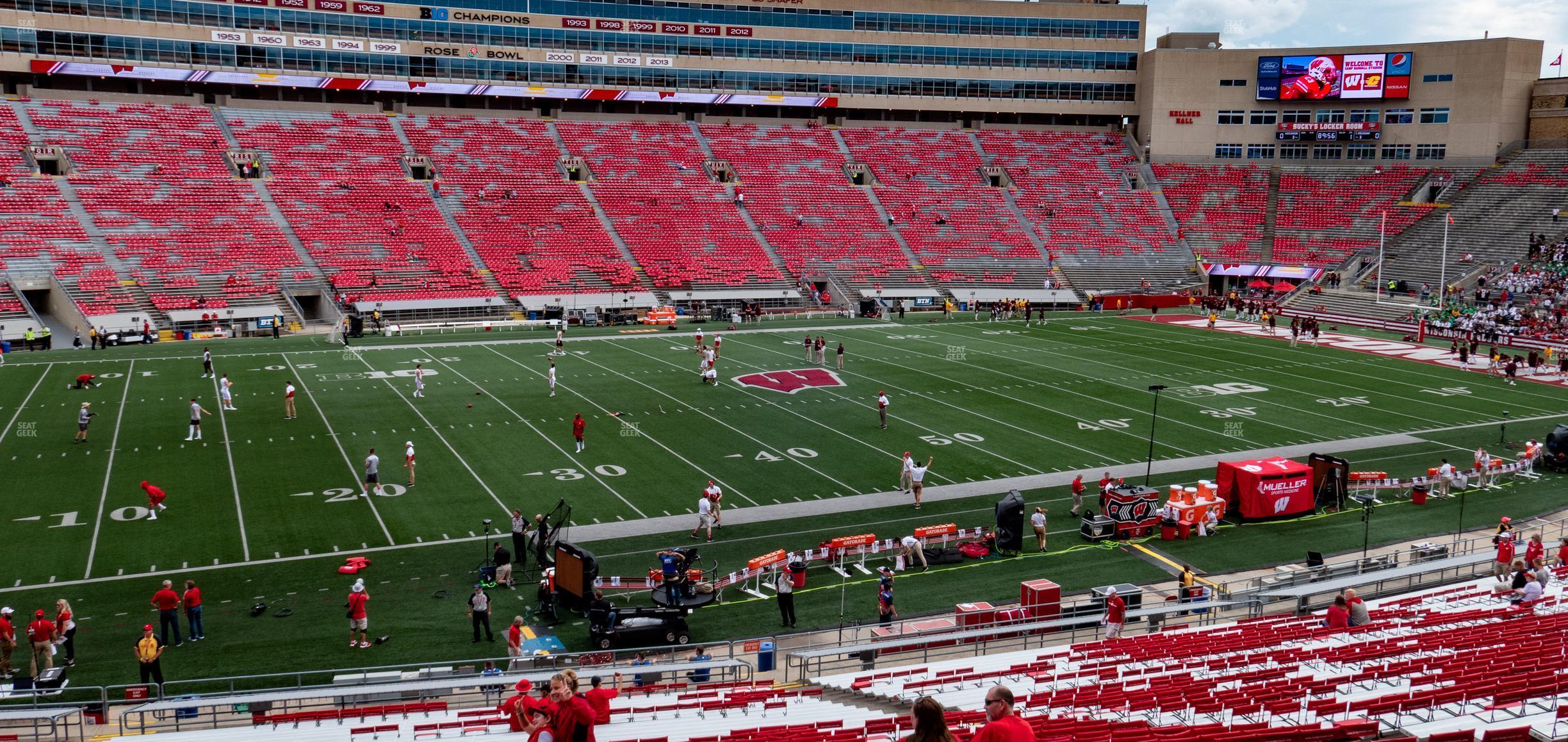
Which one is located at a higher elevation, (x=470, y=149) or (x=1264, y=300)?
(x=470, y=149)

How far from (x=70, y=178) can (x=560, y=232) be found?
25313 mm

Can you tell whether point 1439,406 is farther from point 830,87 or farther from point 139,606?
point 830,87

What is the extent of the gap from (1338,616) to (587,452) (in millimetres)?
18056

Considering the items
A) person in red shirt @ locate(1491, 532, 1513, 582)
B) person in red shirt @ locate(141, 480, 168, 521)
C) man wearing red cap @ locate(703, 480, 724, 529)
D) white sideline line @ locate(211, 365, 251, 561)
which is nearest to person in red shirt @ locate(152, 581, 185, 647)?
white sideline line @ locate(211, 365, 251, 561)

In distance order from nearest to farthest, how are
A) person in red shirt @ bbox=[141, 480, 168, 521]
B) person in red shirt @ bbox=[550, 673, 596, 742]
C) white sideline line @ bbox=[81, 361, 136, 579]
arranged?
person in red shirt @ bbox=[550, 673, 596, 742] < white sideline line @ bbox=[81, 361, 136, 579] < person in red shirt @ bbox=[141, 480, 168, 521]

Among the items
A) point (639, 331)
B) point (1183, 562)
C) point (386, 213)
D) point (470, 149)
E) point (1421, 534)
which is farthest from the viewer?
point (470, 149)

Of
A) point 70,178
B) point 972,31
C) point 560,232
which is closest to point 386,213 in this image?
point 560,232

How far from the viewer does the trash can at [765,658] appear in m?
15.2

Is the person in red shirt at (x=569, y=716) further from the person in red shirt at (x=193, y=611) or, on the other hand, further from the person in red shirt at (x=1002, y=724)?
the person in red shirt at (x=193, y=611)

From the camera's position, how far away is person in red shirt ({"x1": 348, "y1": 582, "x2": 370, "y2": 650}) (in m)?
16.0

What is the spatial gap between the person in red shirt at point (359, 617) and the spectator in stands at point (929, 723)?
12.3m

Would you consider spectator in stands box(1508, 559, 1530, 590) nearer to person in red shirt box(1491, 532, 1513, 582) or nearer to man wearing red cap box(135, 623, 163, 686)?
person in red shirt box(1491, 532, 1513, 582)

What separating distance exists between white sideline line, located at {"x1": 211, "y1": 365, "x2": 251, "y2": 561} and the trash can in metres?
10.4

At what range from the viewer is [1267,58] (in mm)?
79750
